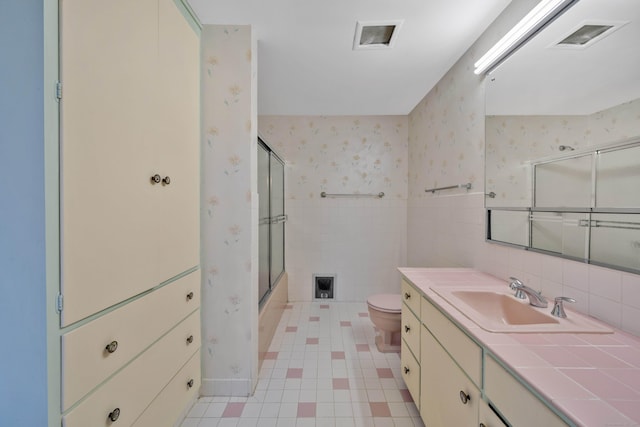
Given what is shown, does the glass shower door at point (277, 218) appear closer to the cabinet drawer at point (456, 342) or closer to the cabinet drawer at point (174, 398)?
the cabinet drawer at point (174, 398)

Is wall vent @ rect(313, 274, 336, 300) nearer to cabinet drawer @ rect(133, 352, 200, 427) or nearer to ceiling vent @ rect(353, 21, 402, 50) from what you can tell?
cabinet drawer @ rect(133, 352, 200, 427)

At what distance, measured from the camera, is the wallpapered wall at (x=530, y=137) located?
0.87 meters

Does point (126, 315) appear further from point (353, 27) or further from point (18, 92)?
point (353, 27)

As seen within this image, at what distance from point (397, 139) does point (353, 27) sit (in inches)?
68.6

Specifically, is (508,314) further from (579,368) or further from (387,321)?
(387,321)

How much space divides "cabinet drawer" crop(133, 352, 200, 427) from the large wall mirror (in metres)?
1.84

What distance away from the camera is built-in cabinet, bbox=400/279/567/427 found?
0.65 meters

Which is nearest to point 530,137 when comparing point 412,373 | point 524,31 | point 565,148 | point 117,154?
point 565,148

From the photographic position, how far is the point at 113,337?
2.83 feet

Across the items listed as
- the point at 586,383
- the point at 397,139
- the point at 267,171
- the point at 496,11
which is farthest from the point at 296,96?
the point at 586,383

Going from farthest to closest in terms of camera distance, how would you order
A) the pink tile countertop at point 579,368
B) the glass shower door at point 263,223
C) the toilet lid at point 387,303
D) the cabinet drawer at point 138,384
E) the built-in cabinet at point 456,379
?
the glass shower door at point 263,223 < the toilet lid at point 387,303 < the cabinet drawer at point 138,384 < the built-in cabinet at point 456,379 < the pink tile countertop at point 579,368

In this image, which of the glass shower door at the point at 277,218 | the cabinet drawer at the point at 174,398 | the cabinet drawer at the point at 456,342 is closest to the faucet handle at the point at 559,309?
the cabinet drawer at the point at 456,342

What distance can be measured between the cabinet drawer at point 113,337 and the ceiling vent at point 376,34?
172 cm

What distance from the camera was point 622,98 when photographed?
0.86 metres
